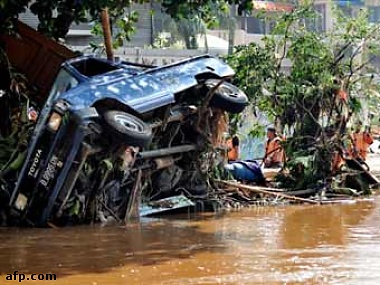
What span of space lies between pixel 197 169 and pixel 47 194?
283cm

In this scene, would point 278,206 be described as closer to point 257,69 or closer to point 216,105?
point 216,105

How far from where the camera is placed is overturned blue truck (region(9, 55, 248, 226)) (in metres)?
10.3

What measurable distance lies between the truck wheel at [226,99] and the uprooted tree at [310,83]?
7.01 feet

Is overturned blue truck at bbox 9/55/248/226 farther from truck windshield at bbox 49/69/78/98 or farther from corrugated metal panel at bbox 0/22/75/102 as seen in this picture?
corrugated metal panel at bbox 0/22/75/102

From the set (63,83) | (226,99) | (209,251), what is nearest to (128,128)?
(63,83)

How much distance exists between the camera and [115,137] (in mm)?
10352

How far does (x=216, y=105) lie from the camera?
1216 centimetres

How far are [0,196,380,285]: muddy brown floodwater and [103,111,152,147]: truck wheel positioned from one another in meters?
1.14

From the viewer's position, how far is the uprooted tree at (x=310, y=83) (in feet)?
46.7

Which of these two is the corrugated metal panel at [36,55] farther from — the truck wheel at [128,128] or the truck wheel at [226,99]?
the truck wheel at [128,128]

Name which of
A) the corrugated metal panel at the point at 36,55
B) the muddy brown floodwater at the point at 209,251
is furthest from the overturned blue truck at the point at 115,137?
the corrugated metal panel at the point at 36,55

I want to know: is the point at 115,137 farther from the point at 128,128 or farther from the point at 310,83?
the point at 310,83

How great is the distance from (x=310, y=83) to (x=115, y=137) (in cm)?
535

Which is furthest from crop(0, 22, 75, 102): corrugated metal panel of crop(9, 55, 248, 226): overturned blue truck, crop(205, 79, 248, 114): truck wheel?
crop(205, 79, 248, 114): truck wheel
